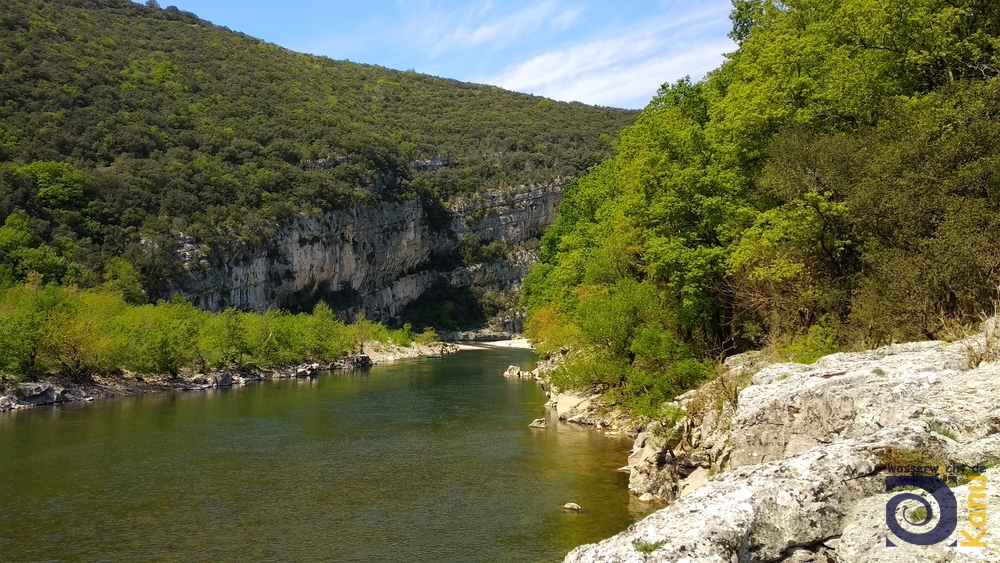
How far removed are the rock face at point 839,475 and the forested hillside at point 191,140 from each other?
216 ft

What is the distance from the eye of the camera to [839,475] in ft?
22.9

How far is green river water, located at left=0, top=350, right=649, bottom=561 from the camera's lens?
16.7 meters

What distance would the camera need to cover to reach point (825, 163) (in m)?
17.9

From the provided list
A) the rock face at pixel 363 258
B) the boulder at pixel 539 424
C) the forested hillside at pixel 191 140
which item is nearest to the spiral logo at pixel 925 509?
the boulder at pixel 539 424

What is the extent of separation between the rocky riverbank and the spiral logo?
4297 cm

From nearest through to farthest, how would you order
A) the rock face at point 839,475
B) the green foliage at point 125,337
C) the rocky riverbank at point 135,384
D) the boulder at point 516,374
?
the rock face at point 839,475, the rocky riverbank at point 135,384, the green foliage at point 125,337, the boulder at point 516,374

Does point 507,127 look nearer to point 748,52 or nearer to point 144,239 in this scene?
point 144,239

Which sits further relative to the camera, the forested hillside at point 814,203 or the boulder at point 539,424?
the boulder at point 539,424

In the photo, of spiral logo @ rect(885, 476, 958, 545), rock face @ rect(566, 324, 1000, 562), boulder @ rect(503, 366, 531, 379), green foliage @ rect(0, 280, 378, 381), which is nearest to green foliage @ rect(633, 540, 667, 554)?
rock face @ rect(566, 324, 1000, 562)

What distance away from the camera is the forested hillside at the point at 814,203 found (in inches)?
587

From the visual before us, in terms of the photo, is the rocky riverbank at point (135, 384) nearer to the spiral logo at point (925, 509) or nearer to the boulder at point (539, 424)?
the boulder at point (539, 424)

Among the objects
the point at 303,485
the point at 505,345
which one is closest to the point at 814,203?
the point at 303,485

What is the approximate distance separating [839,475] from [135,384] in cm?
5058

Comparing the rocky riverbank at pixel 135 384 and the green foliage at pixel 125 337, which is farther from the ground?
the green foliage at pixel 125 337
